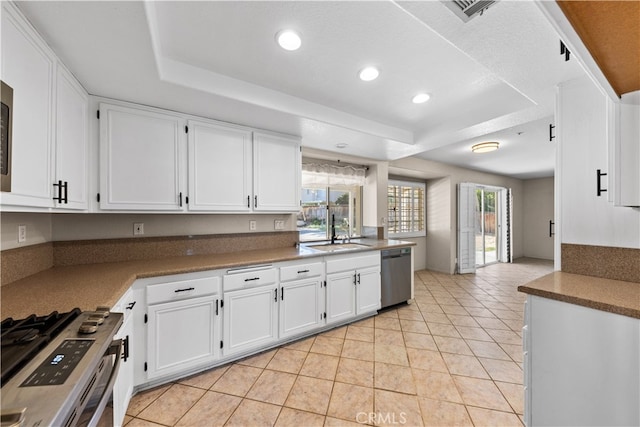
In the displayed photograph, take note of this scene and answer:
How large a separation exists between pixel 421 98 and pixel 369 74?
67 centimetres

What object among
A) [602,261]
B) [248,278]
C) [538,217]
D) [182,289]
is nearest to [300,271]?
[248,278]

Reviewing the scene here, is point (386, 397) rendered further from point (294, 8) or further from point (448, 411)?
point (294, 8)

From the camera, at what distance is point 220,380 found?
1928 millimetres

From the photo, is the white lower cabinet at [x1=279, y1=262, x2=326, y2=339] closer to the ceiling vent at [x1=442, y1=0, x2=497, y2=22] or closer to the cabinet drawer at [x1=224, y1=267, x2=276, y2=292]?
the cabinet drawer at [x1=224, y1=267, x2=276, y2=292]

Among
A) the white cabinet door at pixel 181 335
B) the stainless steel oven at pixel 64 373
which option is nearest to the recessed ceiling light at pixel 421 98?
the white cabinet door at pixel 181 335

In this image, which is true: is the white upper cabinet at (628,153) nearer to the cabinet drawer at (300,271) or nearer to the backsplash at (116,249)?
the cabinet drawer at (300,271)

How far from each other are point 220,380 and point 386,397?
125 cm

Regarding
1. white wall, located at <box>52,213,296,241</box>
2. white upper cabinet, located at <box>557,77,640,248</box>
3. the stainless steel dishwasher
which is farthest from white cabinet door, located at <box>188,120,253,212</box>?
white upper cabinet, located at <box>557,77,640,248</box>

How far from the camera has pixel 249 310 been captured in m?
2.16

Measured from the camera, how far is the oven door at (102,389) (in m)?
0.81

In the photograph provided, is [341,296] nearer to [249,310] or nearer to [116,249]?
[249,310]

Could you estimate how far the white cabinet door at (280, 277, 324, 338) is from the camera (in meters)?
2.36

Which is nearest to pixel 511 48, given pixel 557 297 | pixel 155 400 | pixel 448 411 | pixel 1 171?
pixel 557 297

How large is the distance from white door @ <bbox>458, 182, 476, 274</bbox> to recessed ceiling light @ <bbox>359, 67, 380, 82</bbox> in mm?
4363
